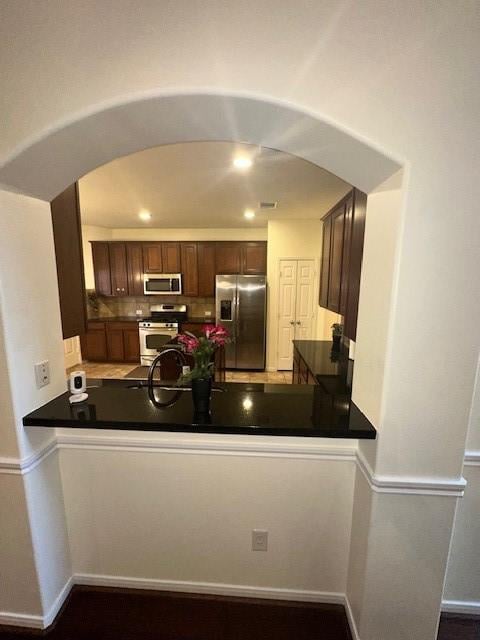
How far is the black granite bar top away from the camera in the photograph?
1207 mm

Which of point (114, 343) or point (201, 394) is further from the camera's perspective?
point (114, 343)

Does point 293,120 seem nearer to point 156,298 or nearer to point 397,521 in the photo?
point 397,521

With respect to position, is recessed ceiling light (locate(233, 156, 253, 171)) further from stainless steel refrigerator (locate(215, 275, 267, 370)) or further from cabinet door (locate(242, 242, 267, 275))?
cabinet door (locate(242, 242, 267, 275))

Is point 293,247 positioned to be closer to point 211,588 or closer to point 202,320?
point 202,320

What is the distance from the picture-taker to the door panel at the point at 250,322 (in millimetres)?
4738

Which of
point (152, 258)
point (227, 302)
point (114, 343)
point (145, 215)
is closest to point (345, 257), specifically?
point (227, 302)

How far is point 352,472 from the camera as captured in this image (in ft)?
4.35

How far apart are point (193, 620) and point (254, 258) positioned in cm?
471

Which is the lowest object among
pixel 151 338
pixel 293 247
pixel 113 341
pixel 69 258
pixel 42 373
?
pixel 113 341

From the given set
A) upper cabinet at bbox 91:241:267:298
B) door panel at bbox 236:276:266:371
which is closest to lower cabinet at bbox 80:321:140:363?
upper cabinet at bbox 91:241:267:298

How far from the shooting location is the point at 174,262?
5.44 m

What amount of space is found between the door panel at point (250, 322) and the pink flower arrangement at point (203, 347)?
3.49 m

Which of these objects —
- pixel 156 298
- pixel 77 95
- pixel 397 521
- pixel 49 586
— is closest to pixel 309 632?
pixel 397 521

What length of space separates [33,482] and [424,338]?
1711mm
